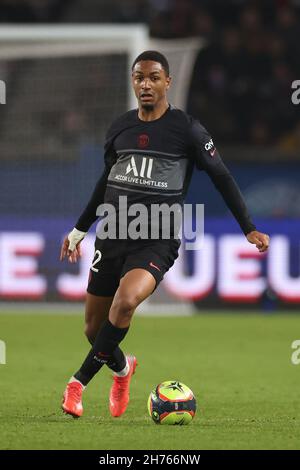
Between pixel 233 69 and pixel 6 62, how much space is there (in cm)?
516

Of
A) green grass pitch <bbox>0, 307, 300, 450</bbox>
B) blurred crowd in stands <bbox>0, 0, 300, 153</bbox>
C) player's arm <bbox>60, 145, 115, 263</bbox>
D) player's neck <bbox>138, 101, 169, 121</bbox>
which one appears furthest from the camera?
blurred crowd in stands <bbox>0, 0, 300, 153</bbox>

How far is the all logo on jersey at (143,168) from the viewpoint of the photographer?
7.35 m

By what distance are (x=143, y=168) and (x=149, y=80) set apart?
526 mm

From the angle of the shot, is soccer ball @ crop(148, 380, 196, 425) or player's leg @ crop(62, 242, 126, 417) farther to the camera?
player's leg @ crop(62, 242, 126, 417)

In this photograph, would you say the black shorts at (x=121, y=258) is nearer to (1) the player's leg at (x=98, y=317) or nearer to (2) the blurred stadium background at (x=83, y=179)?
(1) the player's leg at (x=98, y=317)

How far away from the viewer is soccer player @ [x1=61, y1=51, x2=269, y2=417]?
23.7 ft

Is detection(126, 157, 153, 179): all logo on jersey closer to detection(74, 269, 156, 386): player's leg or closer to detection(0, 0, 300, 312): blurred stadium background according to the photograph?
detection(74, 269, 156, 386): player's leg

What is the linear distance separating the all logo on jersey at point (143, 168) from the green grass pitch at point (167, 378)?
1.47 metres

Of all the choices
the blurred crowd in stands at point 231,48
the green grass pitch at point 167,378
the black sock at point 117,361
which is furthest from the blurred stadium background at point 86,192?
the black sock at point 117,361

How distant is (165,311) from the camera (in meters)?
15.9

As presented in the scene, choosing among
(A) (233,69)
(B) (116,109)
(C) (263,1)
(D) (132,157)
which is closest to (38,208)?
(B) (116,109)

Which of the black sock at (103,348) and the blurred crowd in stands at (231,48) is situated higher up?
the blurred crowd in stands at (231,48)

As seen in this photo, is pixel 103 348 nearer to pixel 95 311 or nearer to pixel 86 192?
pixel 95 311

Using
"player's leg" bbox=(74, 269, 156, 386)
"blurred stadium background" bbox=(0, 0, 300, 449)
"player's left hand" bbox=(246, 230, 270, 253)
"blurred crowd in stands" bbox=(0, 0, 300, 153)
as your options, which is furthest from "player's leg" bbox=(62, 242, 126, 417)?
"blurred crowd in stands" bbox=(0, 0, 300, 153)
